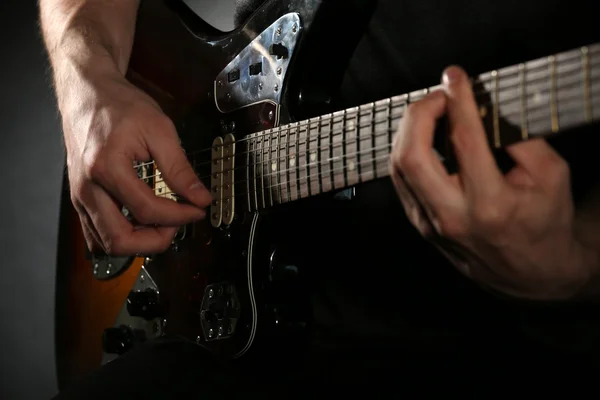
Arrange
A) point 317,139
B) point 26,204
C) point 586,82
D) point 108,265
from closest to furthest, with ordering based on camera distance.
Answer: point 586,82
point 317,139
point 108,265
point 26,204

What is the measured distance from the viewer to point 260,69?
829mm

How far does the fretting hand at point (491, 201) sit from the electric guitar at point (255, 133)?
0.03 metres

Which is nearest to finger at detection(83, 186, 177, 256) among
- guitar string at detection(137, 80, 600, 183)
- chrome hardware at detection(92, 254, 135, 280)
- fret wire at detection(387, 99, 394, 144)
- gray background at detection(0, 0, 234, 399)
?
guitar string at detection(137, 80, 600, 183)

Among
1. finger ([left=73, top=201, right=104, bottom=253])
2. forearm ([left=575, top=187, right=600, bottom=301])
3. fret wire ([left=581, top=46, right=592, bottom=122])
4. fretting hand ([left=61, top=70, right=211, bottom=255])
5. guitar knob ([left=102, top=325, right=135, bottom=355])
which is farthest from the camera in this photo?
guitar knob ([left=102, top=325, right=135, bottom=355])

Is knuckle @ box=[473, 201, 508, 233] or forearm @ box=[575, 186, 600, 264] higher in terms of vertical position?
knuckle @ box=[473, 201, 508, 233]

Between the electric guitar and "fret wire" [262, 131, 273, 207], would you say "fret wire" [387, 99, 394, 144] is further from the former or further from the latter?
"fret wire" [262, 131, 273, 207]

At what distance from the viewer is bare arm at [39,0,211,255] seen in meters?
0.77

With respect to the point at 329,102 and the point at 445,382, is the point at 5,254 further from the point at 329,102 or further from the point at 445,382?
the point at 445,382

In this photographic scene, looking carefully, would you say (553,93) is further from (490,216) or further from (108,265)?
(108,265)

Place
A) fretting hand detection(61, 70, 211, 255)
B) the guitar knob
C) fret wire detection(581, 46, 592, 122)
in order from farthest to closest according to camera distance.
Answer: the guitar knob
fretting hand detection(61, 70, 211, 255)
fret wire detection(581, 46, 592, 122)

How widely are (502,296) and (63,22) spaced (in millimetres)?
867

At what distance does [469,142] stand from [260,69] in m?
0.40

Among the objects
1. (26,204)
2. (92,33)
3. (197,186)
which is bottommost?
(197,186)

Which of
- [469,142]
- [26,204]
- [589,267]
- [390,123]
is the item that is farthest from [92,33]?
[26,204]
